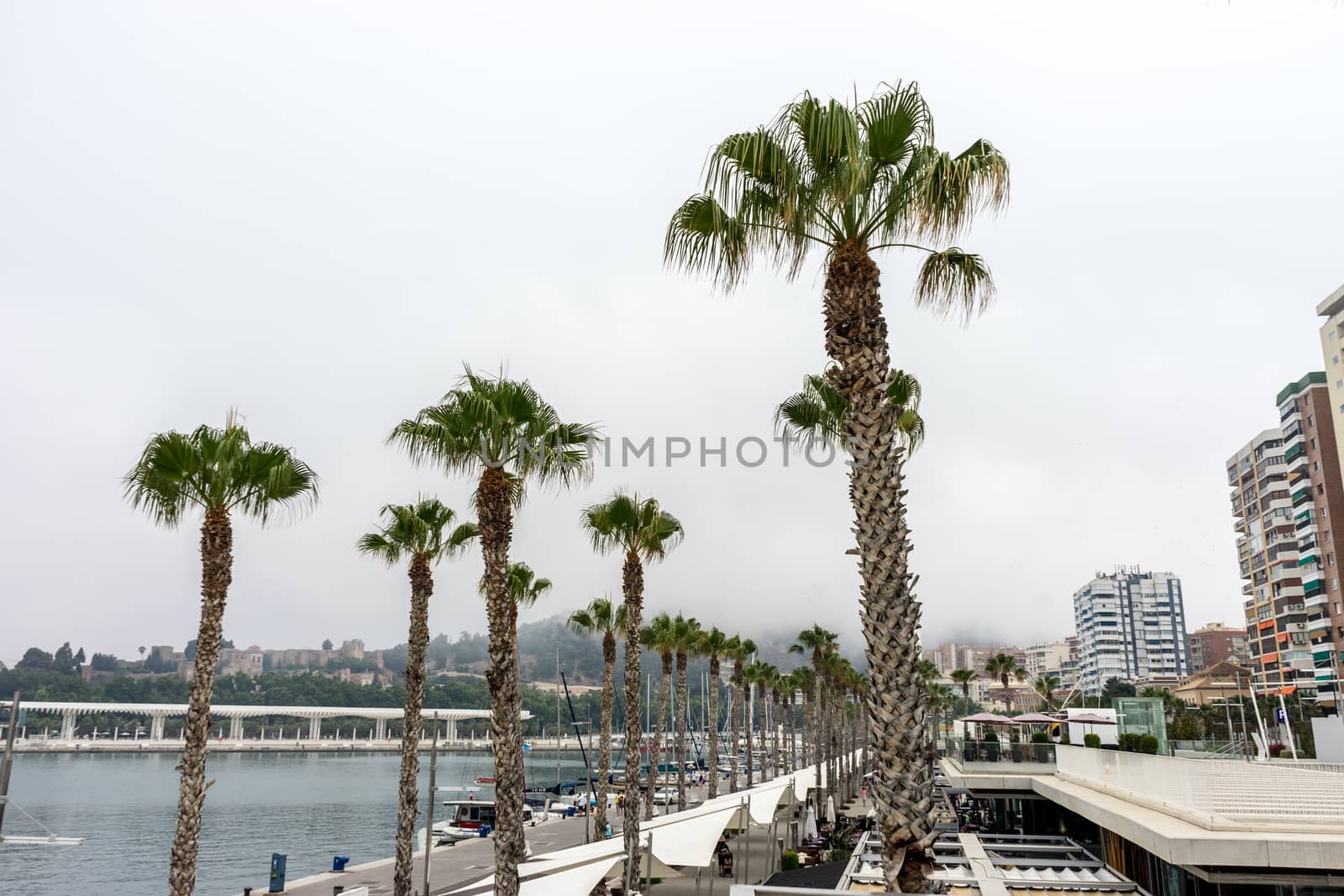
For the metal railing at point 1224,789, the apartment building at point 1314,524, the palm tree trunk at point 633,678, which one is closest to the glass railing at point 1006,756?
the metal railing at point 1224,789

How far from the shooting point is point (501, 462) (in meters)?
→ 16.4

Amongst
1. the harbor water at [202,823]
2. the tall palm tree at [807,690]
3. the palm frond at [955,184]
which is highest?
the palm frond at [955,184]

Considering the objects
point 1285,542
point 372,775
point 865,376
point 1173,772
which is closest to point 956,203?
point 865,376

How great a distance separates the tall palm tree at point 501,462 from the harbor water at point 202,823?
32466mm

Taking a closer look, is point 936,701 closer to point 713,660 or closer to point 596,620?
point 713,660

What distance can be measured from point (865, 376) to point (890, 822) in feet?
13.9

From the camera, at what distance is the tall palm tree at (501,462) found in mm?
15375

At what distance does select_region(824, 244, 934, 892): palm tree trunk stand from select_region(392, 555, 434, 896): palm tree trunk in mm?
16483

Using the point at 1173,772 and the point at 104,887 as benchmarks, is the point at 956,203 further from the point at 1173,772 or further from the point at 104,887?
the point at 104,887

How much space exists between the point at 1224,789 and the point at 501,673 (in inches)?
467

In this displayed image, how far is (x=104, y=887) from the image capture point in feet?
149

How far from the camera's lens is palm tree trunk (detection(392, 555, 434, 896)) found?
21719 millimetres

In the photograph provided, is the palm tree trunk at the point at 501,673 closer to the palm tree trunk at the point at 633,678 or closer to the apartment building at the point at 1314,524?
the palm tree trunk at the point at 633,678

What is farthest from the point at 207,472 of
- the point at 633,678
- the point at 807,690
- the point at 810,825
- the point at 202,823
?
the point at 202,823
